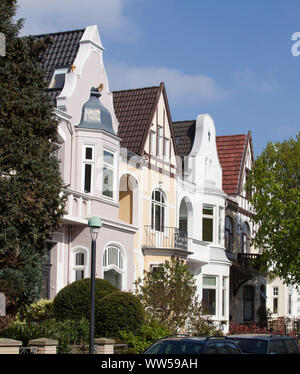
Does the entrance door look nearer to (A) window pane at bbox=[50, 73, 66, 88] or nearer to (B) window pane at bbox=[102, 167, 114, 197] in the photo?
(B) window pane at bbox=[102, 167, 114, 197]

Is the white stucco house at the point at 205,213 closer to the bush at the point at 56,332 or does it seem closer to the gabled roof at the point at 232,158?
the gabled roof at the point at 232,158

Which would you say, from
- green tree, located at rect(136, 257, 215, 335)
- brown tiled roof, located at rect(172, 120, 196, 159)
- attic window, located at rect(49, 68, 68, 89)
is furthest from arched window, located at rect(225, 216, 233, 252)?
attic window, located at rect(49, 68, 68, 89)

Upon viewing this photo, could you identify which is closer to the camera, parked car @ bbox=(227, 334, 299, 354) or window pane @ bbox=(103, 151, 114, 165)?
parked car @ bbox=(227, 334, 299, 354)

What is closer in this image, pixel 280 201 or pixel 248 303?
pixel 280 201

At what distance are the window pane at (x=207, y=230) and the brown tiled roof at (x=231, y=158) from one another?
5.83 meters

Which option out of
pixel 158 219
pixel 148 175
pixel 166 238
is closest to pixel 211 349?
pixel 148 175

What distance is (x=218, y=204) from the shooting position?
132 ft

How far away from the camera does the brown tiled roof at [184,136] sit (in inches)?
1593

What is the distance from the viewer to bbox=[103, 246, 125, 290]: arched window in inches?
1138

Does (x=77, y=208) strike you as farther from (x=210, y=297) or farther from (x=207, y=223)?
(x=210, y=297)

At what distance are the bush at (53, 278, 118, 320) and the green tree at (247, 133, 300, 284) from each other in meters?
16.3

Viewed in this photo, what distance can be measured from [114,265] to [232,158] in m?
19.4

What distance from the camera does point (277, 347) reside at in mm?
17703

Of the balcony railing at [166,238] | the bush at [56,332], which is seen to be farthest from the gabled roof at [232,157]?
the bush at [56,332]
